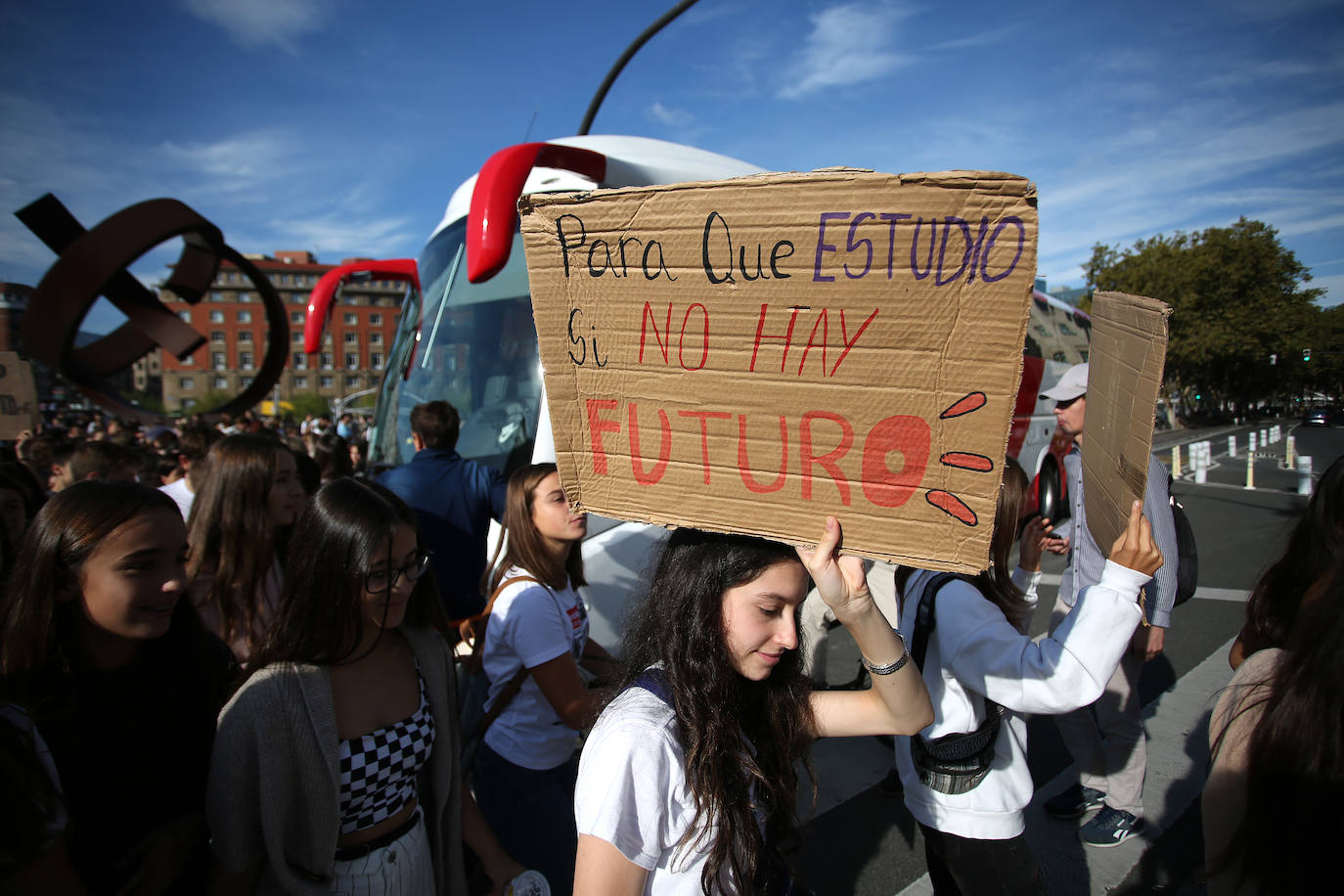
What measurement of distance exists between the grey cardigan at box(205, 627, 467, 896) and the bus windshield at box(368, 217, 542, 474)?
2.91 m

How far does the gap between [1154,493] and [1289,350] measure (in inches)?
1770

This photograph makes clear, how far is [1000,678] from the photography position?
1771 mm

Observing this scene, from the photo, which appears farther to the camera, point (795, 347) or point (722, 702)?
point (722, 702)

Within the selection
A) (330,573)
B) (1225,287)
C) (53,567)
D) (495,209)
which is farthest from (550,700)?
(1225,287)

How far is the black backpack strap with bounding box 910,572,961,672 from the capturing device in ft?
6.42

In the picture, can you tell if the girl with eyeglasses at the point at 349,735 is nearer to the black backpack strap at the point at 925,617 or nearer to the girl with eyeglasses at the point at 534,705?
the girl with eyeglasses at the point at 534,705

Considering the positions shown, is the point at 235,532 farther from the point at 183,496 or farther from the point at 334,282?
the point at 334,282

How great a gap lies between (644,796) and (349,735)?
0.85 metres

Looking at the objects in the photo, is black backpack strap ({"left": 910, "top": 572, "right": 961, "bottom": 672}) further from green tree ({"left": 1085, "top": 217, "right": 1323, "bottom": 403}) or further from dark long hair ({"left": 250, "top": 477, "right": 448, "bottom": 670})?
green tree ({"left": 1085, "top": 217, "right": 1323, "bottom": 403})

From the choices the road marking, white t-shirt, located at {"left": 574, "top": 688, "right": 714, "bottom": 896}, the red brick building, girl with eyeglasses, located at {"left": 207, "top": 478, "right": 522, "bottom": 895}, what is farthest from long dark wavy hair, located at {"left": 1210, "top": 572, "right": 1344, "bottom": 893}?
the red brick building

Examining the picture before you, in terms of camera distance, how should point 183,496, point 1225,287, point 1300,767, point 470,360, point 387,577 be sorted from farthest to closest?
point 1225,287, point 470,360, point 183,496, point 387,577, point 1300,767

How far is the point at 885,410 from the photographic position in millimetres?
1177

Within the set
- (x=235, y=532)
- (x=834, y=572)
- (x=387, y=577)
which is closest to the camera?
(x=834, y=572)

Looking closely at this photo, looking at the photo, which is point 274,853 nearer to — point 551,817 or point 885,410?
point 551,817
